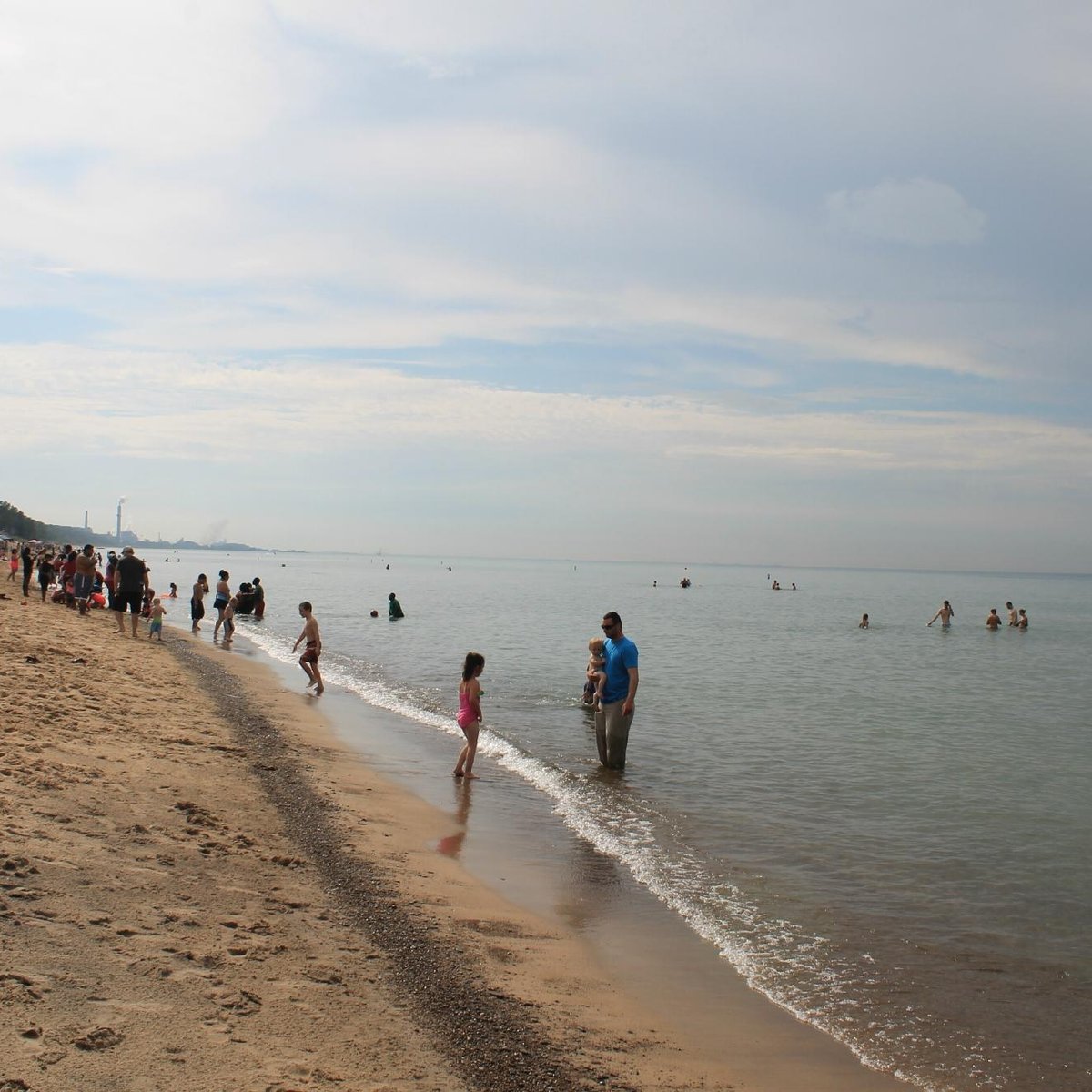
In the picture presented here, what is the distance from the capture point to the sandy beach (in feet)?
12.5

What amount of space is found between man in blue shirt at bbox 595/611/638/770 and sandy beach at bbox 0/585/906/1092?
317 cm

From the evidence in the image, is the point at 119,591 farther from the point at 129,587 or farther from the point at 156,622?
the point at 156,622

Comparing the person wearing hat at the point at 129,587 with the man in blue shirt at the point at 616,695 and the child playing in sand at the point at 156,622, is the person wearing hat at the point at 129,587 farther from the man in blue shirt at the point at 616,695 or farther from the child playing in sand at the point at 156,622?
the man in blue shirt at the point at 616,695

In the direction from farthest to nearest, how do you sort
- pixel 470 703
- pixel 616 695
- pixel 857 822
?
pixel 616 695
pixel 470 703
pixel 857 822

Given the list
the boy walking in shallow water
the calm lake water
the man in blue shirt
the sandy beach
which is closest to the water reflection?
the sandy beach

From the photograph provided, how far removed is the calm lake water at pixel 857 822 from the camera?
5.48 metres

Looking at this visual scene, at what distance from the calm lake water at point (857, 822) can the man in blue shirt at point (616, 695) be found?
14.4 inches

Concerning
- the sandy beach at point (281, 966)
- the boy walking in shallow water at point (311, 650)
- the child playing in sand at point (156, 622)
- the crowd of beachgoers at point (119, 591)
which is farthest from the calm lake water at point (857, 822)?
the child playing in sand at point (156, 622)

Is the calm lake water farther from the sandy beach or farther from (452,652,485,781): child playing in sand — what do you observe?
the sandy beach

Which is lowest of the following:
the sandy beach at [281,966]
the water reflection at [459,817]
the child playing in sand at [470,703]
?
the water reflection at [459,817]

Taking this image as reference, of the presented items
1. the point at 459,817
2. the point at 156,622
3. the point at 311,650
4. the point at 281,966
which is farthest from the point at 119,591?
the point at 281,966

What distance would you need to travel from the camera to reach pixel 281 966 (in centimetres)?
473

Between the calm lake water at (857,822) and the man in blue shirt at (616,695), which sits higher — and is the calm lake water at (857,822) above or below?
below

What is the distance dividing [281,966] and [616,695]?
688 cm
